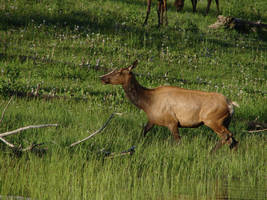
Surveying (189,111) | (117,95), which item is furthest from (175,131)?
(117,95)

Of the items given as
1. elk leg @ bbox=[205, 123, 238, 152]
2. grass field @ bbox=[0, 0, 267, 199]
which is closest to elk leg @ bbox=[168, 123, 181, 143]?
grass field @ bbox=[0, 0, 267, 199]

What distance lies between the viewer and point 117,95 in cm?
1222

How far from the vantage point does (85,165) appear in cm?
676

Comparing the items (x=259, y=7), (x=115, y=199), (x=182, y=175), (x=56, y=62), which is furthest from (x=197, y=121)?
(x=259, y=7)

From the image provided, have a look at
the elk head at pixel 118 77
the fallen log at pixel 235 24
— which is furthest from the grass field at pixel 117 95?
the elk head at pixel 118 77

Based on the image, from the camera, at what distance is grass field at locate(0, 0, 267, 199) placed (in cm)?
638

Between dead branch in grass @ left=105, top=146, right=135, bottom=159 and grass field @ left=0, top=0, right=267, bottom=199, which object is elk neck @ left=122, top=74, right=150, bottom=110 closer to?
grass field @ left=0, top=0, right=267, bottom=199

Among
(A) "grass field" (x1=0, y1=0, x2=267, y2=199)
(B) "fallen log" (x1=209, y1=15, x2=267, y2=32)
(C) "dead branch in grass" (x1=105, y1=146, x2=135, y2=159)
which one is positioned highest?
(C) "dead branch in grass" (x1=105, y1=146, x2=135, y2=159)

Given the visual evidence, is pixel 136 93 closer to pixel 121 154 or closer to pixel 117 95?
pixel 121 154

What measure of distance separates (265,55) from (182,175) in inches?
618

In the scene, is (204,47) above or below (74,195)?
below

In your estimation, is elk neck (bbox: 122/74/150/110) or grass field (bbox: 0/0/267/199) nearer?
grass field (bbox: 0/0/267/199)

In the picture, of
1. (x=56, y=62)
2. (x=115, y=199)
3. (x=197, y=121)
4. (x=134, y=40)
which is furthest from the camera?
(x=134, y=40)

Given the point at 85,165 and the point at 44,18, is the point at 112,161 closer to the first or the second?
the point at 85,165
